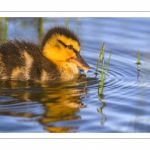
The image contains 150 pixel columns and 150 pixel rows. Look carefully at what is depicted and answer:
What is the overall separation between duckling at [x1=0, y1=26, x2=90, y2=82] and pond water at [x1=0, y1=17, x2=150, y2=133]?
0.40ft

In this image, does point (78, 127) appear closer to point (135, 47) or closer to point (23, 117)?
point (23, 117)

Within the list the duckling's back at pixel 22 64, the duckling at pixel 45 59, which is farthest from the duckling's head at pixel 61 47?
the duckling's back at pixel 22 64

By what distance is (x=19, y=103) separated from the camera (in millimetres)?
5402

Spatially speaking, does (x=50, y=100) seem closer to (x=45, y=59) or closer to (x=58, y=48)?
(x=45, y=59)

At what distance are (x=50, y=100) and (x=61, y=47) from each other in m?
0.85

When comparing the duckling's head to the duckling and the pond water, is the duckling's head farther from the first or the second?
the pond water

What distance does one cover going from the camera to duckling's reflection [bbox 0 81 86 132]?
5.04 metres

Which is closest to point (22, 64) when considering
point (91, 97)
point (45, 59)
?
point (45, 59)

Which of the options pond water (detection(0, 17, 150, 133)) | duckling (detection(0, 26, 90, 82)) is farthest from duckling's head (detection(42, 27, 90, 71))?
pond water (detection(0, 17, 150, 133))

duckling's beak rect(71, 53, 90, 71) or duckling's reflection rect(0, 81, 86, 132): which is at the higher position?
duckling's beak rect(71, 53, 90, 71)

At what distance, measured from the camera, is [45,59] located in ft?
20.1

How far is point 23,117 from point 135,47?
2.67 m
